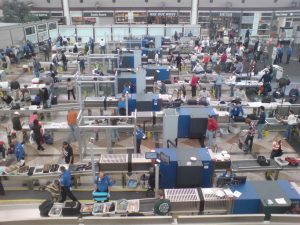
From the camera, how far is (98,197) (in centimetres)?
913

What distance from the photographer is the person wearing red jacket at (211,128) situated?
1248 centimetres

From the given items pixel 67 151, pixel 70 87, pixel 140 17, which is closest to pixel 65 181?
pixel 67 151

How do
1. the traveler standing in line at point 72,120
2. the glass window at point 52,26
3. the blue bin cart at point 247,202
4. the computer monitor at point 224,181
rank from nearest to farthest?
the blue bin cart at point 247,202 → the computer monitor at point 224,181 → the traveler standing in line at point 72,120 → the glass window at point 52,26

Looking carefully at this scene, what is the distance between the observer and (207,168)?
9852mm

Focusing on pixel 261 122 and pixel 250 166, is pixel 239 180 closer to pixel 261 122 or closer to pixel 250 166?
pixel 250 166

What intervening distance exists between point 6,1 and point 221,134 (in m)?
33.0

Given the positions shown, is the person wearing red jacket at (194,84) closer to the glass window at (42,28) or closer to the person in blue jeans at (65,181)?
the person in blue jeans at (65,181)

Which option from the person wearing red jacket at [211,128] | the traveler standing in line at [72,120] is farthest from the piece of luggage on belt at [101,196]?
the person wearing red jacket at [211,128]

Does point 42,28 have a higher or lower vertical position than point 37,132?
higher

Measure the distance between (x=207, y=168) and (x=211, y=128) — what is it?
2992 millimetres

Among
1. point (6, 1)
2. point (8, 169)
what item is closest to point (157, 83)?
point (8, 169)

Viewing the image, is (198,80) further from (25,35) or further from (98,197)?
(25,35)

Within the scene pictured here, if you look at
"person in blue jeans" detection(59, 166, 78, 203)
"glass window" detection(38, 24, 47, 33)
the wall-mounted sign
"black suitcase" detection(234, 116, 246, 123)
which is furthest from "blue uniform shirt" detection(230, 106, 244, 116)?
the wall-mounted sign

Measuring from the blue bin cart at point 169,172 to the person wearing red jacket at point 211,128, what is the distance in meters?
3.03
